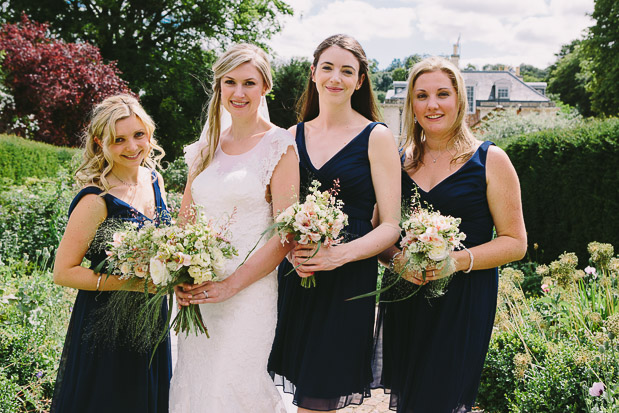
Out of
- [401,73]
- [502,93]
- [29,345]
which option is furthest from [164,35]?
[502,93]

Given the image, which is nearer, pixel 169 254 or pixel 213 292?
pixel 169 254

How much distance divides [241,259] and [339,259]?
69cm

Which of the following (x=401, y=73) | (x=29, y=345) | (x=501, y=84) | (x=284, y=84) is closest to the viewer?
(x=29, y=345)

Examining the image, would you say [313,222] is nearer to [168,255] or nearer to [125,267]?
[168,255]

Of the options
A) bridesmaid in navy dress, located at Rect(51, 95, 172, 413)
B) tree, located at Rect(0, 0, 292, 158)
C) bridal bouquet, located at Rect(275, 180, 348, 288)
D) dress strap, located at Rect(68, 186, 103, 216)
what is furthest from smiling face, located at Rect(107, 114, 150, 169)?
tree, located at Rect(0, 0, 292, 158)

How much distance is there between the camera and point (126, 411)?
9.42ft

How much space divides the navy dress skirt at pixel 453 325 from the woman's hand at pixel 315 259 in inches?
17.2

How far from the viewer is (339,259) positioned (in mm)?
2580

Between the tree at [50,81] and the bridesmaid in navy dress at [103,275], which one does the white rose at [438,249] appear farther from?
the tree at [50,81]

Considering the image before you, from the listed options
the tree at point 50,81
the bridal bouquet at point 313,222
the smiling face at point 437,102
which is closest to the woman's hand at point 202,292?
the bridal bouquet at point 313,222

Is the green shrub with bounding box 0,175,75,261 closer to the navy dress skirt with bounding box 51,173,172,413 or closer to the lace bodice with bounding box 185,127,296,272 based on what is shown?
the navy dress skirt with bounding box 51,173,172,413

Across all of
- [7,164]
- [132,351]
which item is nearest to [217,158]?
[132,351]

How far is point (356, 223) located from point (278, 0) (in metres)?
23.9

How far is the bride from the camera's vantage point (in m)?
2.93
